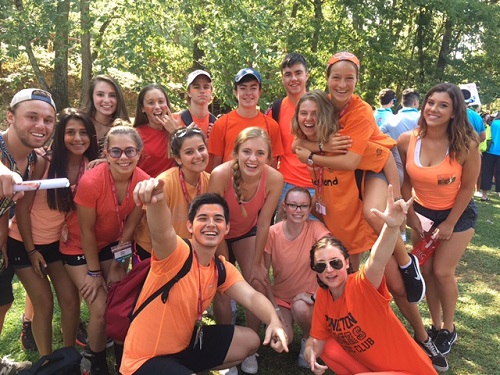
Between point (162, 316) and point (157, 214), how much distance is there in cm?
76

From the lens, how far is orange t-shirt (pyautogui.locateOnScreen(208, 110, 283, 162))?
425cm

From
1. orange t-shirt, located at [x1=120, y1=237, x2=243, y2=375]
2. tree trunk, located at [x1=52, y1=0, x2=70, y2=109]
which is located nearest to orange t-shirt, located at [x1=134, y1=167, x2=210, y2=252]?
orange t-shirt, located at [x1=120, y1=237, x2=243, y2=375]

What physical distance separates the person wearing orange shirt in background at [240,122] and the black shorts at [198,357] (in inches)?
75.6

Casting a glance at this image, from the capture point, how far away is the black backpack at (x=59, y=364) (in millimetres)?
2775

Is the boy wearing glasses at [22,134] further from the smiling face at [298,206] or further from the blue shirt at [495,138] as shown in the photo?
the blue shirt at [495,138]

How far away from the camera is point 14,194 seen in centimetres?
247

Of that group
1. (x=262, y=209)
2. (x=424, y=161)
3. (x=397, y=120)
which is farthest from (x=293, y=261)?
(x=397, y=120)

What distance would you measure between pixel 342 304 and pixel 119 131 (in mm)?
2228

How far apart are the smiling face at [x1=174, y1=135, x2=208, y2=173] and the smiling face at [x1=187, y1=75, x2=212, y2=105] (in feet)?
3.91

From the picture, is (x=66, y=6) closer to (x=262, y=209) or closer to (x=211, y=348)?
(x=262, y=209)

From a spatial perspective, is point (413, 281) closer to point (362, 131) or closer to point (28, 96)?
point (362, 131)

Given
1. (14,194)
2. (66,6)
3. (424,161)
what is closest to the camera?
(14,194)

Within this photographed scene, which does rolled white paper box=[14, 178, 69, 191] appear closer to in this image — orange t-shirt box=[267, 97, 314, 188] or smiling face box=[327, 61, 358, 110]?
smiling face box=[327, 61, 358, 110]

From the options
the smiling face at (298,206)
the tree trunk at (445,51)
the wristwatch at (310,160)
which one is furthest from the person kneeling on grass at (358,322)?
the tree trunk at (445,51)
